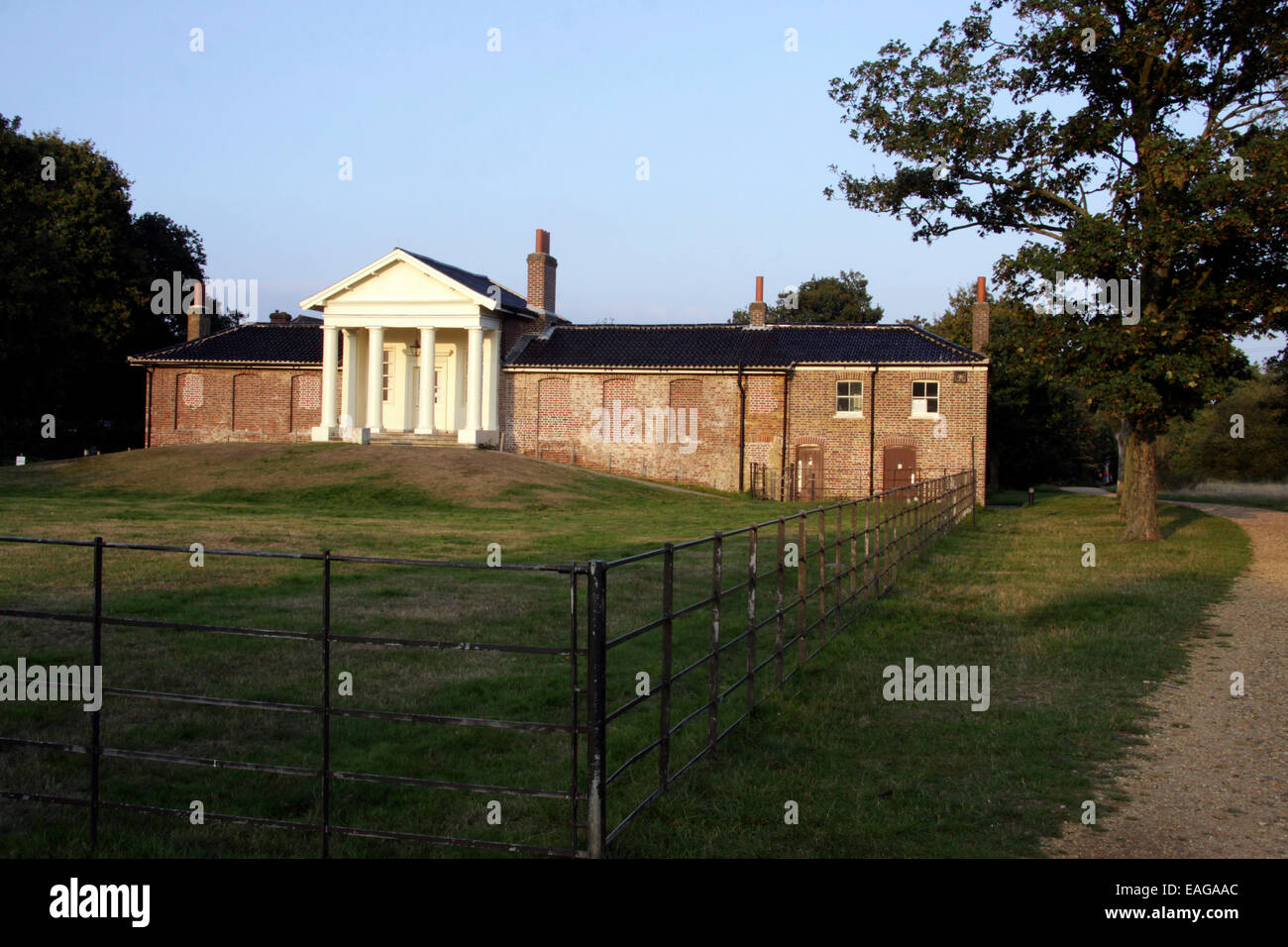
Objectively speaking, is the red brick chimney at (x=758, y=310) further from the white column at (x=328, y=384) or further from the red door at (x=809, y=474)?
the white column at (x=328, y=384)

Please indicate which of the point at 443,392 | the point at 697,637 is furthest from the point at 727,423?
the point at 697,637

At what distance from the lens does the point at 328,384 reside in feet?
138

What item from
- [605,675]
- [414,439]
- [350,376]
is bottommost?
[605,675]

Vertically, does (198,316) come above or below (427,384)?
above

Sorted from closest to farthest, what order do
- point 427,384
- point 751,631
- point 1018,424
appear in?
point 751,631
point 427,384
point 1018,424

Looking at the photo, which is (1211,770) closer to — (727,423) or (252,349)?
(727,423)

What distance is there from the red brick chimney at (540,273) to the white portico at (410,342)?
121 inches

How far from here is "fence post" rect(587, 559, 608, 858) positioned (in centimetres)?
499

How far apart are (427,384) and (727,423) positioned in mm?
11729

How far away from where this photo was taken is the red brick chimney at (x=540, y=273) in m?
47.3

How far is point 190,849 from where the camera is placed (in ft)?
17.5

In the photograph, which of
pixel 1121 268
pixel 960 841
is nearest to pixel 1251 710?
pixel 960 841
